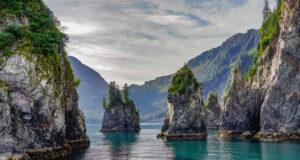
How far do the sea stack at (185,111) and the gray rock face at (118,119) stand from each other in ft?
247

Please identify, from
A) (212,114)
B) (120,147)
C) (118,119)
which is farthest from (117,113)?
(120,147)

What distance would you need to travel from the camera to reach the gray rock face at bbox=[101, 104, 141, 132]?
16238cm

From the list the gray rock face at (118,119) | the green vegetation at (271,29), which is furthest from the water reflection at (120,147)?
the green vegetation at (271,29)

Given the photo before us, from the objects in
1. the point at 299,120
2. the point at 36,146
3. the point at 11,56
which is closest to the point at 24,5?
the point at 11,56

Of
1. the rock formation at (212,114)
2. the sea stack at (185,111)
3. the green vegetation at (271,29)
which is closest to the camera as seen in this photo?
the sea stack at (185,111)

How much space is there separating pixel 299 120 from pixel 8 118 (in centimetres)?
7839

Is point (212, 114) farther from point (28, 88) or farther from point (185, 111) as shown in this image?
point (28, 88)

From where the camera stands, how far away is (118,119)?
162875 mm

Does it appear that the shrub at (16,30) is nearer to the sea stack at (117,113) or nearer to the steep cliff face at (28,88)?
the steep cliff face at (28,88)

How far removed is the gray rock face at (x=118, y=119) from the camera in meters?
162

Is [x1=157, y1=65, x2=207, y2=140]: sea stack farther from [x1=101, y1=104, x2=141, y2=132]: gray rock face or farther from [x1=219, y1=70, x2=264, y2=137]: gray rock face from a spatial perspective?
[x1=101, y1=104, x2=141, y2=132]: gray rock face

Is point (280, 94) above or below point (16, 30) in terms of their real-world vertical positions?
below

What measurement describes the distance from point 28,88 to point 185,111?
5930 cm

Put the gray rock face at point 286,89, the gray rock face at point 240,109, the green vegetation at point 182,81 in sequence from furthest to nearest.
→ the gray rock face at point 240,109
the green vegetation at point 182,81
the gray rock face at point 286,89
